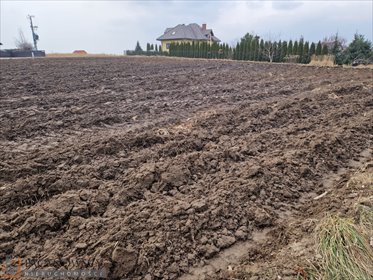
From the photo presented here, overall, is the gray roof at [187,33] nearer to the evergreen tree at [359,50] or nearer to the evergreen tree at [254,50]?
the evergreen tree at [254,50]

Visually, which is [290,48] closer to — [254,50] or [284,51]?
[284,51]

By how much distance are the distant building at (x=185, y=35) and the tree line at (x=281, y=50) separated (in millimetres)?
16726

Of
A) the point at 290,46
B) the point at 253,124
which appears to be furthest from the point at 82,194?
the point at 290,46

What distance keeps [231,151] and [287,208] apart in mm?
1450

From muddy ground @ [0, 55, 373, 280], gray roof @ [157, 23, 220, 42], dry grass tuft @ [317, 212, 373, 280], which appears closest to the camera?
dry grass tuft @ [317, 212, 373, 280]

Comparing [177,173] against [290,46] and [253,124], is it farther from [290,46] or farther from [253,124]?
[290,46]

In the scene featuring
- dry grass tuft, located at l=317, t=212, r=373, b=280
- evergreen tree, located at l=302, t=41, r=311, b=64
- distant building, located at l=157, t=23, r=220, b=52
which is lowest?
dry grass tuft, located at l=317, t=212, r=373, b=280

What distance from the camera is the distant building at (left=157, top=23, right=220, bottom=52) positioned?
5716cm

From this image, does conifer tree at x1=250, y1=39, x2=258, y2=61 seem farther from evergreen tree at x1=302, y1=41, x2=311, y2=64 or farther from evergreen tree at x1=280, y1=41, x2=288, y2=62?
evergreen tree at x1=302, y1=41, x2=311, y2=64

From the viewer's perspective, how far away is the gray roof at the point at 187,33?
57.4 m

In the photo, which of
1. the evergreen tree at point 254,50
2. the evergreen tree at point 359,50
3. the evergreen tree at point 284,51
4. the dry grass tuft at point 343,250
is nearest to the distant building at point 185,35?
the evergreen tree at point 254,50

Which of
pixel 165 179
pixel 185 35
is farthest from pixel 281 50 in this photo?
pixel 185 35

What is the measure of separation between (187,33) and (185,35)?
0.88m

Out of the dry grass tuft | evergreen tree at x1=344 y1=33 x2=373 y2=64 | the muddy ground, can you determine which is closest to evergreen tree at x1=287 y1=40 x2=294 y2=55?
evergreen tree at x1=344 y1=33 x2=373 y2=64
